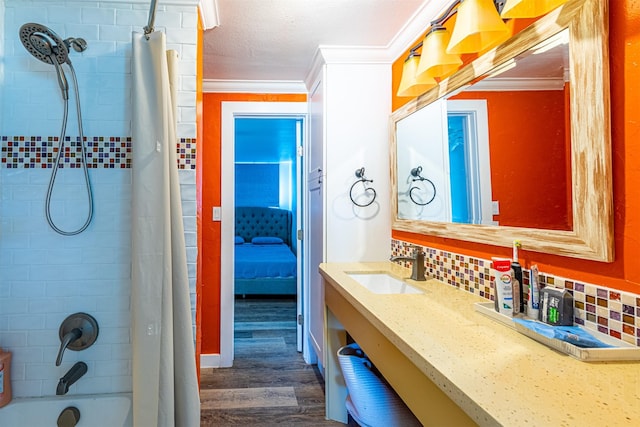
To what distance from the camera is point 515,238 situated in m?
1.25

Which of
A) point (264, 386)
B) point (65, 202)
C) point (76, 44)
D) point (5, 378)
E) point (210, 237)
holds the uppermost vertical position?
point (76, 44)

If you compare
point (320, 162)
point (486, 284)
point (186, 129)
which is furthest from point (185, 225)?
point (486, 284)

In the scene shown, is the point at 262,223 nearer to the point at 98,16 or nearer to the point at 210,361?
the point at 210,361

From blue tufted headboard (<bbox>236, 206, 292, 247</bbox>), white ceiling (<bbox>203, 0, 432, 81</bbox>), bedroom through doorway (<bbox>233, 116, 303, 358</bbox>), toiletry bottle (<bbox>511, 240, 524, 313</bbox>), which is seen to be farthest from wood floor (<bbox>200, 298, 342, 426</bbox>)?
blue tufted headboard (<bbox>236, 206, 292, 247</bbox>)

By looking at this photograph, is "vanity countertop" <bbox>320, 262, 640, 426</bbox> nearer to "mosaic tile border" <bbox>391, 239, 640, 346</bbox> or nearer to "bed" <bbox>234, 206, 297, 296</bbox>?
"mosaic tile border" <bbox>391, 239, 640, 346</bbox>

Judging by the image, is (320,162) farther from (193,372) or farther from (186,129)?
(193,372)

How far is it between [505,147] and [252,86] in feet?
6.98

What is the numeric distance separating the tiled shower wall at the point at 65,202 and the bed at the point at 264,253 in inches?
121

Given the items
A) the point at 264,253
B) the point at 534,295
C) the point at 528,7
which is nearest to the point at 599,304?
the point at 534,295

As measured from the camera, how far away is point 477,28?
1.28 metres

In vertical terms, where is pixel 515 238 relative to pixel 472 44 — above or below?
below

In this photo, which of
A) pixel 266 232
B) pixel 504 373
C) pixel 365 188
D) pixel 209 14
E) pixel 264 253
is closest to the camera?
pixel 504 373

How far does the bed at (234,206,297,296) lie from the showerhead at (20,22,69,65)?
3451mm

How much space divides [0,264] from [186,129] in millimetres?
996
